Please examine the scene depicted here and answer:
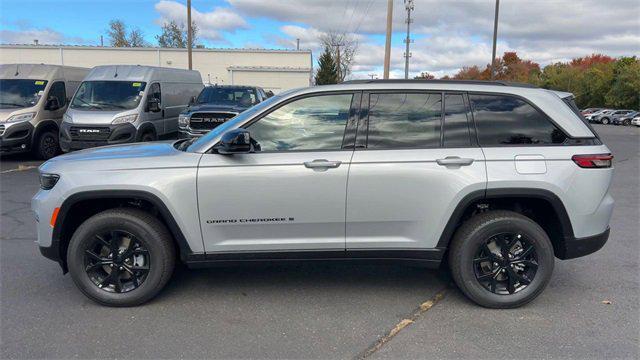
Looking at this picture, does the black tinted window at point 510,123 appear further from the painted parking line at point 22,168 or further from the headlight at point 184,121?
the painted parking line at point 22,168

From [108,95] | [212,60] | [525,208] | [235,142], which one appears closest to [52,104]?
[108,95]

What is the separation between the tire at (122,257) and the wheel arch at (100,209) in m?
0.10

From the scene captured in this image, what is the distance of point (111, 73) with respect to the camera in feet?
39.9

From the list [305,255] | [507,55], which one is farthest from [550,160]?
[507,55]

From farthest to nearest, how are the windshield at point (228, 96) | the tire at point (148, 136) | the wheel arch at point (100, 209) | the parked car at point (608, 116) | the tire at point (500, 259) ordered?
1. the parked car at point (608, 116)
2. the windshield at point (228, 96)
3. the tire at point (148, 136)
4. the tire at point (500, 259)
5. the wheel arch at point (100, 209)

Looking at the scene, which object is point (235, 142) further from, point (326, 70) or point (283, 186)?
point (326, 70)

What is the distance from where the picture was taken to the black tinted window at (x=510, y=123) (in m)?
3.80

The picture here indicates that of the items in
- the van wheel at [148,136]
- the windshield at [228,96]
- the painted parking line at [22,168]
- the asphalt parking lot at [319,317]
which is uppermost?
the windshield at [228,96]

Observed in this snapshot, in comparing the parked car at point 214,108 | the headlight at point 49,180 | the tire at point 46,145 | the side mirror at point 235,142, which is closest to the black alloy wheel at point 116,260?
the headlight at point 49,180

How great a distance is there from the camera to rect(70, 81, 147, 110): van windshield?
1141 centimetres

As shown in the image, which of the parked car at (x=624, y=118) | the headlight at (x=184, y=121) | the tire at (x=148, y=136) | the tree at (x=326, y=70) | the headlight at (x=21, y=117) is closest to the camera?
the headlight at (x=21, y=117)

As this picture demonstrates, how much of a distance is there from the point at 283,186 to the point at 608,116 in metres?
55.6

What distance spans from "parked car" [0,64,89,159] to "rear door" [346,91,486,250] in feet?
34.5

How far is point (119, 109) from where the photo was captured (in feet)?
37.1
